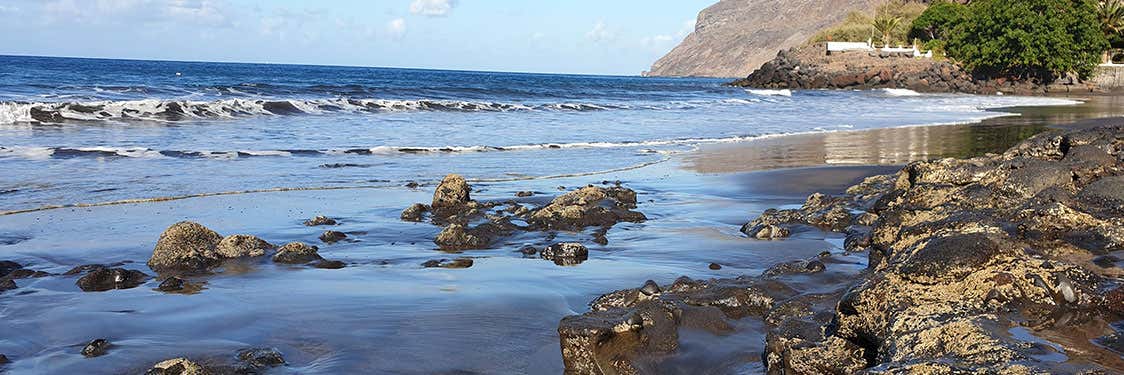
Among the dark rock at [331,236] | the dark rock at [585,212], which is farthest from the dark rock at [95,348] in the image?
the dark rock at [585,212]

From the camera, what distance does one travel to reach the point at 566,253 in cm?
608

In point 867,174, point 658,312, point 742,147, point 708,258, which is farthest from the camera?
point 742,147

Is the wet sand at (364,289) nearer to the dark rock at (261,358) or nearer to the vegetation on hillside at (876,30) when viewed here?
the dark rock at (261,358)

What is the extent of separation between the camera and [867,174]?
11.0 meters

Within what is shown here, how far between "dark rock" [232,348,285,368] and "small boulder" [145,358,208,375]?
24cm

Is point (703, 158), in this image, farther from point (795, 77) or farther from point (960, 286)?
point (795, 77)

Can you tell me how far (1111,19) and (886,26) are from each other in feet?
57.8

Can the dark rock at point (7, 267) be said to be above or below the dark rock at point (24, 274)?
above

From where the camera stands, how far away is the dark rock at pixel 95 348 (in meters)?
3.98

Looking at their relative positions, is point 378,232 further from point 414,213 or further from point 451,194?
point 451,194

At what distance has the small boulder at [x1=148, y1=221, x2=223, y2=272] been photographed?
5.85 m

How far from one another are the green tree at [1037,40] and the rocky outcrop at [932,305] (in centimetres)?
5602

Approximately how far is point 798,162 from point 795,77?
2243 inches

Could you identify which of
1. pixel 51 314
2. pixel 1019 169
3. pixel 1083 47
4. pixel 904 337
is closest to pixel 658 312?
pixel 904 337
